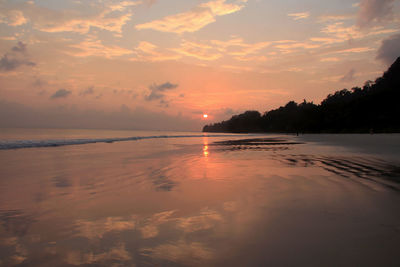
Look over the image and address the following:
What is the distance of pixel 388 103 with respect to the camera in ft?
253

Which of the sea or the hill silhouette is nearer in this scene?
the sea

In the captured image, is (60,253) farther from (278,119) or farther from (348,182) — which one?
(278,119)

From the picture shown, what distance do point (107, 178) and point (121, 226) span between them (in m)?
4.68

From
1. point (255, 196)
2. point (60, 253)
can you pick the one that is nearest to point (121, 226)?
point (60, 253)

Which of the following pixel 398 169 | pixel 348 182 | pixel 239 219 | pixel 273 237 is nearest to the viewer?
pixel 273 237

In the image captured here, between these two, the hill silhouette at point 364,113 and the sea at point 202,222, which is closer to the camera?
the sea at point 202,222

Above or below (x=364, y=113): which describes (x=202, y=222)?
below

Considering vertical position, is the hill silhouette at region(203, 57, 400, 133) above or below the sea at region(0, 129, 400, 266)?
above

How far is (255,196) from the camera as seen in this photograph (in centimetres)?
596

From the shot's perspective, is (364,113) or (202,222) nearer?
(202,222)

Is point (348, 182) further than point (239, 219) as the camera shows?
Yes

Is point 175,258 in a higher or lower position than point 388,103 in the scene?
lower

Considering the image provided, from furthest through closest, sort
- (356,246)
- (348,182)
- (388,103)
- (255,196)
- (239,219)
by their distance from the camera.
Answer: (388,103) < (348,182) < (255,196) < (239,219) < (356,246)

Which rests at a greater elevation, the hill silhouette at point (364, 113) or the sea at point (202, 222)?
the hill silhouette at point (364, 113)
